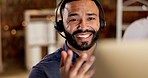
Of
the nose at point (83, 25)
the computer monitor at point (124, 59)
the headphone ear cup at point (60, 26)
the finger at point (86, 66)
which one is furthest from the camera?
the headphone ear cup at point (60, 26)

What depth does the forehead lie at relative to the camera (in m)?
0.89

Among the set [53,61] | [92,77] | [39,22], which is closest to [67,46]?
[53,61]

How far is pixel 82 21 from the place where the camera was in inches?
33.5

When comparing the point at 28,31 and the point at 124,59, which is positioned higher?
the point at 124,59

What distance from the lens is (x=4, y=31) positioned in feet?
14.4

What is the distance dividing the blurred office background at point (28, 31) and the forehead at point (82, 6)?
8.00 feet

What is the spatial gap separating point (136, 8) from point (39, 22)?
170cm

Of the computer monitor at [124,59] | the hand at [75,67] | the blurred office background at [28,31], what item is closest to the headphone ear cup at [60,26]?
the hand at [75,67]

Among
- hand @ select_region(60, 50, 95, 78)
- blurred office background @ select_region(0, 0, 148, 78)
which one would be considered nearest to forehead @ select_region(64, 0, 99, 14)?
hand @ select_region(60, 50, 95, 78)

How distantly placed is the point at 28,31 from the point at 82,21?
3.26 metres

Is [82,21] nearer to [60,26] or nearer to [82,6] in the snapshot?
[82,6]

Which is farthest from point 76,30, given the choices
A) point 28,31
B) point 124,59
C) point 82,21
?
point 28,31

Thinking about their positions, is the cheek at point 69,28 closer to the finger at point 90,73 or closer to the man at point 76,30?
the man at point 76,30

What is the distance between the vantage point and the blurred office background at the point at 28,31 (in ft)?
13.1
